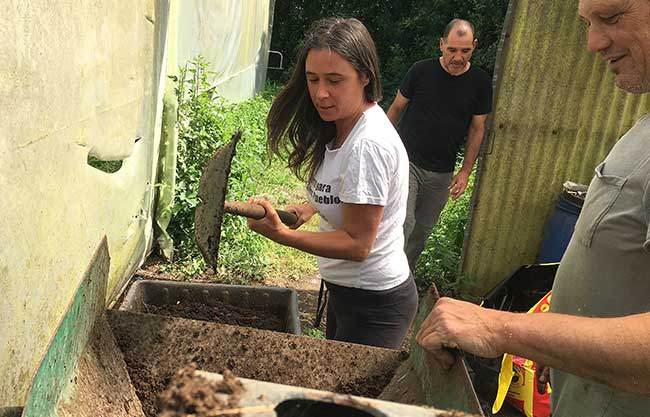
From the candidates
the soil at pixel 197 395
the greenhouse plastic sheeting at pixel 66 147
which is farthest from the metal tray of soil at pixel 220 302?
the soil at pixel 197 395

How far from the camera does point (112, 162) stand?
10.8 feet

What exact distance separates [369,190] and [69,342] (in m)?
Result: 1.01

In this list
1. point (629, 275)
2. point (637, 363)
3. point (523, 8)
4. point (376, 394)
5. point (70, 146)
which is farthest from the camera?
point (523, 8)

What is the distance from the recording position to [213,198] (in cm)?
207

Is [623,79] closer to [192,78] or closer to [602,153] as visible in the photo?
[602,153]

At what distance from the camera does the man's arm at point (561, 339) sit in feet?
3.64

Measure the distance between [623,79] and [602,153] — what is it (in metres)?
3.39

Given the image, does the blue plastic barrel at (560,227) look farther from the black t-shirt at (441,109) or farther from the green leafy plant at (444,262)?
the black t-shirt at (441,109)

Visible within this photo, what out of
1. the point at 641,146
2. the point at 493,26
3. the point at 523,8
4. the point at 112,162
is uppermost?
the point at 493,26

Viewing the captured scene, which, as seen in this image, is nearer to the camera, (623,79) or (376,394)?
(623,79)

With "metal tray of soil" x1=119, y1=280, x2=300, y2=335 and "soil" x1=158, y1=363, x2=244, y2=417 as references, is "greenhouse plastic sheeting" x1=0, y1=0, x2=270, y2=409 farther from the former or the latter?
"soil" x1=158, y1=363, x2=244, y2=417

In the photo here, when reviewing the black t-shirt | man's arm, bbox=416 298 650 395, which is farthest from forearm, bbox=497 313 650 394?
the black t-shirt

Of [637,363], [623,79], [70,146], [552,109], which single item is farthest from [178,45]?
[637,363]

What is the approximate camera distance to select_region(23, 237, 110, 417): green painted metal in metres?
1.33
